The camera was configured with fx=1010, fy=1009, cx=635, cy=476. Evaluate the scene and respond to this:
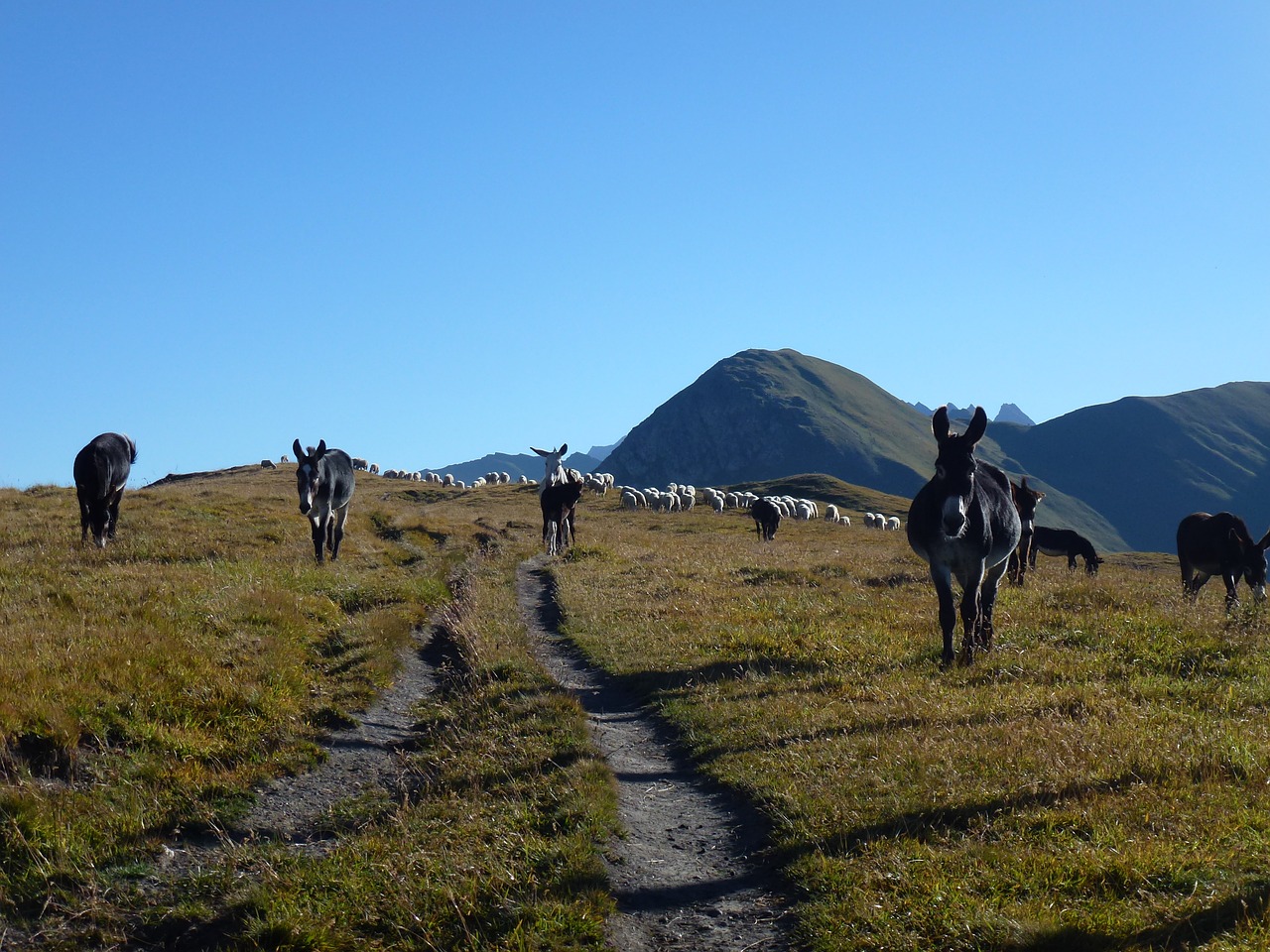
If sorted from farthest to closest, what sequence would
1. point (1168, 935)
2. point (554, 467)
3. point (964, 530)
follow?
1. point (554, 467)
2. point (964, 530)
3. point (1168, 935)

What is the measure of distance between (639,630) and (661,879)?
971cm

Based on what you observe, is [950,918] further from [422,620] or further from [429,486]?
[429,486]

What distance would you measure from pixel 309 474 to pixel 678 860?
18.2m

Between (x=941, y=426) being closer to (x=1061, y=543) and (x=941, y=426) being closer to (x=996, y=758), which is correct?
(x=996, y=758)

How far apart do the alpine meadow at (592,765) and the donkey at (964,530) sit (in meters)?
0.58

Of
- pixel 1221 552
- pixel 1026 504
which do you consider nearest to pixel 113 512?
pixel 1026 504

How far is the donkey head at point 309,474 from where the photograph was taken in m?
23.1

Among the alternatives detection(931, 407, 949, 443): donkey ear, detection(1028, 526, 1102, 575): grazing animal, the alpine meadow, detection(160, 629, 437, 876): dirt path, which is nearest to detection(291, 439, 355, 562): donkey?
the alpine meadow

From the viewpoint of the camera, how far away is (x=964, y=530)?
42.0 ft

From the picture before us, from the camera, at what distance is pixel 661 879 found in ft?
22.2

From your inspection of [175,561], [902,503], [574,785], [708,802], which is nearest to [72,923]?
[574,785]

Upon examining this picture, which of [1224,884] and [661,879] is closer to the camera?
[1224,884]

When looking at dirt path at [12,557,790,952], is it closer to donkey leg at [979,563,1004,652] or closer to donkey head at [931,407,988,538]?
donkey head at [931,407,988,538]

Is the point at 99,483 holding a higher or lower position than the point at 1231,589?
higher
